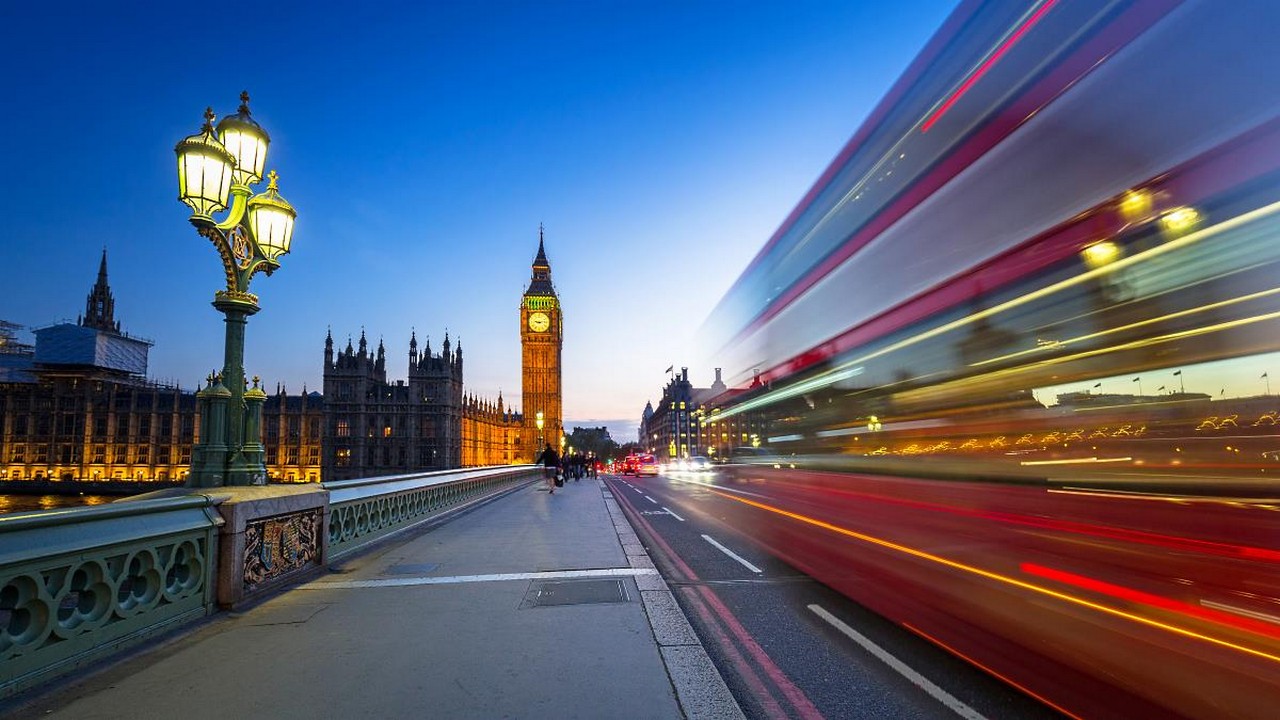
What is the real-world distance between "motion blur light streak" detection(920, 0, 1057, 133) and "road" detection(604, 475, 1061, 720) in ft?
16.7

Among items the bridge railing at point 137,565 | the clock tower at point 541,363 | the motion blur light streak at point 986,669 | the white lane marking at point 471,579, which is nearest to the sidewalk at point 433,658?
→ the white lane marking at point 471,579

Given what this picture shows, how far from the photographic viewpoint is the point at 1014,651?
5.26m

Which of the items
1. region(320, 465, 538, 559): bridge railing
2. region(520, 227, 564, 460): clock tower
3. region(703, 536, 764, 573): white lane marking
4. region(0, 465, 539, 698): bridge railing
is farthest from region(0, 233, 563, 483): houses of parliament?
region(0, 465, 539, 698): bridge railing

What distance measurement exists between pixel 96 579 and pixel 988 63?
835cm

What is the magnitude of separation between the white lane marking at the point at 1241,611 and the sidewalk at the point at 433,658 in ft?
10.0

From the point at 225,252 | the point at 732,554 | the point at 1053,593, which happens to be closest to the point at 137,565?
the point at 225,252

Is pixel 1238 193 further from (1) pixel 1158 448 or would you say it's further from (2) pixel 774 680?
(2) pixel 774 680

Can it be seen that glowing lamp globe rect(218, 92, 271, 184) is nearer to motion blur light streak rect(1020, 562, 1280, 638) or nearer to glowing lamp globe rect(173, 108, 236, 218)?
glowing lamp globe rect(173, 108, 236, 218)

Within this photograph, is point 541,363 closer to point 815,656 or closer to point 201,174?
point 201,174

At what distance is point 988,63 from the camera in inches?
222

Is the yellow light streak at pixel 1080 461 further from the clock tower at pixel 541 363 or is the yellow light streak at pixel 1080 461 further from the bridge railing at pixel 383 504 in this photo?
the clock tower at pixel 541 363

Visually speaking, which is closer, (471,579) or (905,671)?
(905,671)

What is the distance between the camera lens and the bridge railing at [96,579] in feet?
13.5

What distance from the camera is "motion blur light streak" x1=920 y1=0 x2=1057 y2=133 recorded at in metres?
5.04
